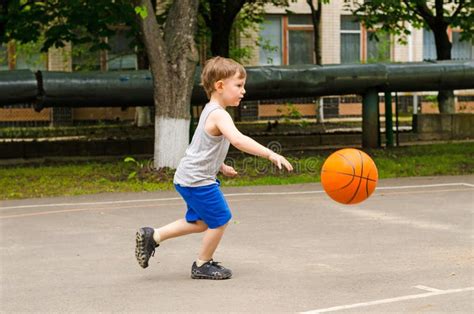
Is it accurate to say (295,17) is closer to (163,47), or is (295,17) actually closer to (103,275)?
(163,47)

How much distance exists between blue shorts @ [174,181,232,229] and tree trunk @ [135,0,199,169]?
8466mm

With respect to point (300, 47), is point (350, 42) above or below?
above

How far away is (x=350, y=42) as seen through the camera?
3638 cm

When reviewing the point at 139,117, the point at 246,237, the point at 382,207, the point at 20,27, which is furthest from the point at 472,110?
the point at 246,237

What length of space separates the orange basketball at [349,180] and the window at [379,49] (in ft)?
88.7

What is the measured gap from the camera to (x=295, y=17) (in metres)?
35.3

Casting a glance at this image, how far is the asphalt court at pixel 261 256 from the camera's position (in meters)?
6.70

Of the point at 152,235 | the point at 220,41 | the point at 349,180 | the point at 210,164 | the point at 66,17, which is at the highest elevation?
the point at 66,17

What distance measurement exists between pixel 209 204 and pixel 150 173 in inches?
325

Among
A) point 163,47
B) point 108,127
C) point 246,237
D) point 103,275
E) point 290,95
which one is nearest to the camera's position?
point 103,275

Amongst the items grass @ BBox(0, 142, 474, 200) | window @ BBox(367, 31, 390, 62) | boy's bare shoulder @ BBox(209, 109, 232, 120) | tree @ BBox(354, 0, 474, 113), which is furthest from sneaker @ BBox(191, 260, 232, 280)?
window @ BBox(367, 31, 390, 62)

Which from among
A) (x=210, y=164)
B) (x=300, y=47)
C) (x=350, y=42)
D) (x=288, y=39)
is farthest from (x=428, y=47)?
(x=210, y=164)

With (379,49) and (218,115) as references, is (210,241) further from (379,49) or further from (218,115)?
(379,49)

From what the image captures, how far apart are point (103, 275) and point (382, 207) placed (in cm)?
516
